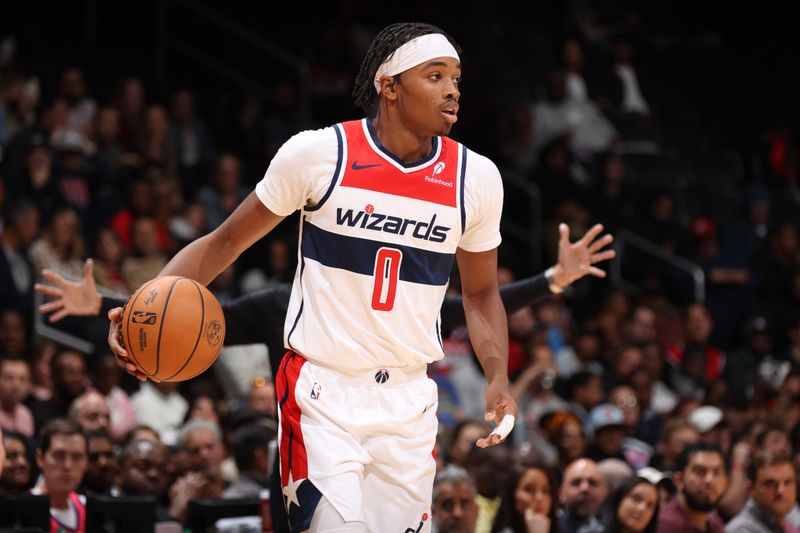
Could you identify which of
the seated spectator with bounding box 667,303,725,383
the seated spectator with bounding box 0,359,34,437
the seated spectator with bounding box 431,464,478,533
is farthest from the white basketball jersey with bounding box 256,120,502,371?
the seated spectator with bounding box 667,303,725,383

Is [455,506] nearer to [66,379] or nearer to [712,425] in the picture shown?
[66,379]

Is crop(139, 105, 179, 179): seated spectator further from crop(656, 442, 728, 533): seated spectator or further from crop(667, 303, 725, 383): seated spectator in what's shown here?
crop(656, 442, 728, 533): seated spectator

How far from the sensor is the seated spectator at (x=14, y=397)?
336 inches

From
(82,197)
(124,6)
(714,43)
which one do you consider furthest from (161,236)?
(714,43)

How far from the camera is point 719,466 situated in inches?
316

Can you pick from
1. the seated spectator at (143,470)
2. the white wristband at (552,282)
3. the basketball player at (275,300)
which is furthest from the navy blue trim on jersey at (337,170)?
the seated spectator at (143,470)

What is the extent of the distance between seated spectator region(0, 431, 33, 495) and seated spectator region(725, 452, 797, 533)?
4.03 meters

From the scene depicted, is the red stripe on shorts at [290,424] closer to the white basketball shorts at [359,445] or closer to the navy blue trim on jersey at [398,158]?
the white basketball shorts at [359,445]

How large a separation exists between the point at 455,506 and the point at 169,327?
3.22 metres

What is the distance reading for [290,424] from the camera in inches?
178

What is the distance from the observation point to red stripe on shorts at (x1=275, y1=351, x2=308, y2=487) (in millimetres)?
4430

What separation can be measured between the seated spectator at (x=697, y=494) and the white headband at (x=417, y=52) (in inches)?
160

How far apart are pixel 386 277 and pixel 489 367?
0.53 meters

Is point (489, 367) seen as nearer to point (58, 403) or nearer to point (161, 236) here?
point (58, 403)
